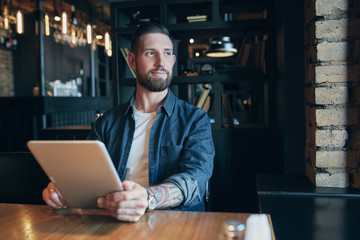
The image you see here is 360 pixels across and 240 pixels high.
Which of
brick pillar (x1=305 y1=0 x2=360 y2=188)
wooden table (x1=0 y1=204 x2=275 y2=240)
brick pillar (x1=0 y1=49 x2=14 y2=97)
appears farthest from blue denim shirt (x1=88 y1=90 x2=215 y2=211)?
brick pillar (x1=0 y1=49 x2=14 y2=97)

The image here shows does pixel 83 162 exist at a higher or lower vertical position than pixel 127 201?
higher

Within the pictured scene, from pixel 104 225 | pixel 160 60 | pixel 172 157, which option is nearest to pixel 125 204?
pixel 104 225

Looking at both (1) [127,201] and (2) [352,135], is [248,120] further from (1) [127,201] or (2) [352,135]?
(1) [127,201]

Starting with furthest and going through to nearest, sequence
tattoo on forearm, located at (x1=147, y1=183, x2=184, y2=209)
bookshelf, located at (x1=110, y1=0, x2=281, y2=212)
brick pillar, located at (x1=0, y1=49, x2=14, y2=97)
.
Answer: brick pillar, located at (x1=0, y1=49, x2=14, y2=97)
bookshelf, located at (x1=110, y1=0, x2=281, y2=212)
tattoo on forearm, located at (x1=147, y1=183, x2=184, y2=209)

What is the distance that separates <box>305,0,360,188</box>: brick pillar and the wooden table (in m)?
0.82

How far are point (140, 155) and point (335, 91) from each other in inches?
38.2

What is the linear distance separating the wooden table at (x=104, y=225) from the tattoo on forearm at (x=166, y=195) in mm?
84

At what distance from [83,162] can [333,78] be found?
49.2 inches

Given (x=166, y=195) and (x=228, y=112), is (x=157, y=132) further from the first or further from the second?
(x=228, y=112)

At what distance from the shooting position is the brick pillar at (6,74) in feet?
23.4

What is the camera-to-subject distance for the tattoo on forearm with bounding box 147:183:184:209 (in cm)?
115

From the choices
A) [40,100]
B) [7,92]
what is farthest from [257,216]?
[7,92]

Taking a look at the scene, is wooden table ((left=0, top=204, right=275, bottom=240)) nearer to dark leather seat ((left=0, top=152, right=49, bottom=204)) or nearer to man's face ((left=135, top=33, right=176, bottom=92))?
dark leather seat ((left=0, top=152, right=49, bottom=204))

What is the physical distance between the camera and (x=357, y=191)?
1.57 metres
